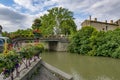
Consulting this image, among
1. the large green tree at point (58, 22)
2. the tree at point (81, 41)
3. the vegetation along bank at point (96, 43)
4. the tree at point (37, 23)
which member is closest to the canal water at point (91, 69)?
the vegetation along bank at point (96, 43)

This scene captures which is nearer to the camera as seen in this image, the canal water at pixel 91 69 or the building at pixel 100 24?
the canal water at pixel 91 69

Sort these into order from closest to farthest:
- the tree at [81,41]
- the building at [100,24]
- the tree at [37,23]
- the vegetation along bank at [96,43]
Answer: the vegetation along bank at [96,43]
the tree at [81,41]
the building at [100,24]
the tree at [37,23]

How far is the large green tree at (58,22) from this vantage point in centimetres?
5556

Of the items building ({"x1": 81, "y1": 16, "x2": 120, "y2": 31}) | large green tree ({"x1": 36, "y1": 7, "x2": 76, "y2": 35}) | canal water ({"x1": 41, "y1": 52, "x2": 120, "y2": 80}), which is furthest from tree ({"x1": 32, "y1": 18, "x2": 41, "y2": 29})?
canal water ({"x1": 41, "y1": 52, "x2": 120, "y2": 80})

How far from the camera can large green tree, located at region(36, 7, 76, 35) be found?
55.6 metres

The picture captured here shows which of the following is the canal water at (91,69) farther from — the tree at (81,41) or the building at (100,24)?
the building at (100,24)

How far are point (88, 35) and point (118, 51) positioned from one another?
1147 cm

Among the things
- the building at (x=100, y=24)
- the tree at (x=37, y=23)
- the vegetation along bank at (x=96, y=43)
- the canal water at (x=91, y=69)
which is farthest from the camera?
the tree at (x=37, y=23)

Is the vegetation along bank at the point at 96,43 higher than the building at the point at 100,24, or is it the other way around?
the building at the point at 100,24

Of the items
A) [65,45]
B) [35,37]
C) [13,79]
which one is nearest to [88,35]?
[65,45]

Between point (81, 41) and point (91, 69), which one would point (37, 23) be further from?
point (91, 69)

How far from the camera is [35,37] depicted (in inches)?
1624

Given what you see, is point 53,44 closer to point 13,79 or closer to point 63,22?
point 63,22

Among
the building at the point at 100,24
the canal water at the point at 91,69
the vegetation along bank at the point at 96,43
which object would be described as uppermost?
the building at the point at 100,24
